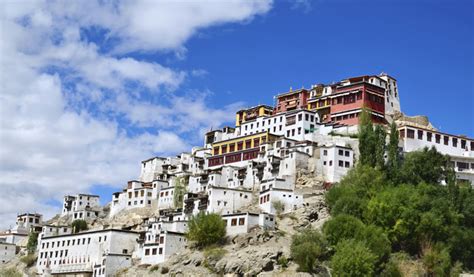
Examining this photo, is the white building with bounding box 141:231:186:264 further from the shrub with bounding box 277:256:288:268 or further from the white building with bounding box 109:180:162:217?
the white building with bounding box 109:180:162:217

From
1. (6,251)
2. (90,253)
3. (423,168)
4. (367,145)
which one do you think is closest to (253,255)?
(367,145)

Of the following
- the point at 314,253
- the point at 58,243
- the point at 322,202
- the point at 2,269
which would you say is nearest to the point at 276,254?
the point at 314,253

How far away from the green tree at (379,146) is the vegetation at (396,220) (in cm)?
11

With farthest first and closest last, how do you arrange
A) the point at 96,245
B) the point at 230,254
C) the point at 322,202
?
the point at 96,245, the point at 322,202, the point at 230,254

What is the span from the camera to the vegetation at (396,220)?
197 feet

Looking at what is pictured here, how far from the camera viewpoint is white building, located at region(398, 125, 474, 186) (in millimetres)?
79688

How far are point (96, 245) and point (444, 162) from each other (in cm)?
3730

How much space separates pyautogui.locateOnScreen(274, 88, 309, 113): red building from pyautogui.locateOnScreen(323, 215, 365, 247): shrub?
29244 millimetres

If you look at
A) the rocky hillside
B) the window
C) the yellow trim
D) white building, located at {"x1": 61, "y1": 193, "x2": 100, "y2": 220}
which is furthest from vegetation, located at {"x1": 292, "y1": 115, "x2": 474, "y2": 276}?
white building, located at {"x1": 61, "y1": 193, "x2": 100, "y2": 220}

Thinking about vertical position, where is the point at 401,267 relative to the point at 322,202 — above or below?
below

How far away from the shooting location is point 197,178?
8538cm

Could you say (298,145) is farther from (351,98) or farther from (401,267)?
(401,267)

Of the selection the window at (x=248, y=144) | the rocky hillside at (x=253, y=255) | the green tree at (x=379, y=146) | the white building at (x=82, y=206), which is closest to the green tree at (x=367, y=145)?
the green tree at (x=379, y=146)

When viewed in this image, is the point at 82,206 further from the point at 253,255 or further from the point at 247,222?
the point at 253,255
